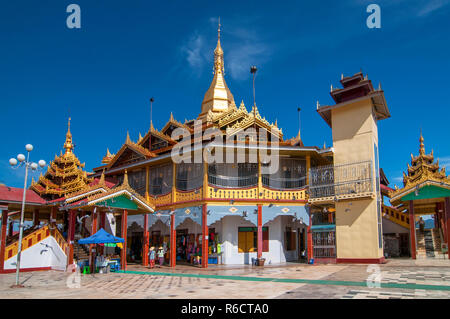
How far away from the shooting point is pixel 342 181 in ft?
71.7

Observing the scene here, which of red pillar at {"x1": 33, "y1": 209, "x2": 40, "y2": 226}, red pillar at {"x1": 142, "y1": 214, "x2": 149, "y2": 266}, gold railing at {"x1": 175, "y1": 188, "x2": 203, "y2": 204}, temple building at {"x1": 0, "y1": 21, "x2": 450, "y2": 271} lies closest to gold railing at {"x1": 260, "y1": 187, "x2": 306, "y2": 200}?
temple building at {"x1": 0, "y1": 21, "x2": 450, "y2": 271}

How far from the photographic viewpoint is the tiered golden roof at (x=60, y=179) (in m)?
23.2

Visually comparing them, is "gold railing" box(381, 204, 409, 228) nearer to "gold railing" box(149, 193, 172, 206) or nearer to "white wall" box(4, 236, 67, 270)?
"gold railing" box(149, 193, 172, 206)

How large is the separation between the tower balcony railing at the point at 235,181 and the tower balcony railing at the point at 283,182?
683 millimetres

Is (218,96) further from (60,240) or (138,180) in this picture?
(60,240)

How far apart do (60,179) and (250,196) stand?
39.0 feet

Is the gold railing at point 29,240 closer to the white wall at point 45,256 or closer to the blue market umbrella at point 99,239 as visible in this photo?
the white wall at point 45,256

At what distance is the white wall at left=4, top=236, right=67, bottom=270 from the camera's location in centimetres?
2038

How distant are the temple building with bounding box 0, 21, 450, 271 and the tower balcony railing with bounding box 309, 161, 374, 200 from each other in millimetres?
58

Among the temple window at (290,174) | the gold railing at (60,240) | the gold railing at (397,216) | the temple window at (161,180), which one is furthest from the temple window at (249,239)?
the gold railing at (60,240)

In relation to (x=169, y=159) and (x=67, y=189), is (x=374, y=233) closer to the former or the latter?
(x=169, y=159)

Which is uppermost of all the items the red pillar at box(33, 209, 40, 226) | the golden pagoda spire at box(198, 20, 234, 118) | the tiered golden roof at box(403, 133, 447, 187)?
the golden pagoda spire at box(198, 20, 234, 118)

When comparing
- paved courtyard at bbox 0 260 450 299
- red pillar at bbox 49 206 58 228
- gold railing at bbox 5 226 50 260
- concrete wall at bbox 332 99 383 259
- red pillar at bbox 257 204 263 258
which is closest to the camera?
paved courtyard at bbox 0 260 450 299

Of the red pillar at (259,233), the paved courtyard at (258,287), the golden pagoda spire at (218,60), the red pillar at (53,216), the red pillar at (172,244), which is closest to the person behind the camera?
the paved courtyard at (258,287)
